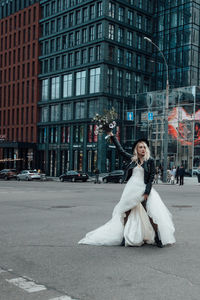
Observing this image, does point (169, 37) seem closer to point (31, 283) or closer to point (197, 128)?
point (197, 128)

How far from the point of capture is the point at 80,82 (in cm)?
5669

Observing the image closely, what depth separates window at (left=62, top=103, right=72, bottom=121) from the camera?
58.3m

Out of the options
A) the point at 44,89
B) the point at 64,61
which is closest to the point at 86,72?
the point at 64,61

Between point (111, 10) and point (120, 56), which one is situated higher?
point (111, 10)

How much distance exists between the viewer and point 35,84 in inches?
2484

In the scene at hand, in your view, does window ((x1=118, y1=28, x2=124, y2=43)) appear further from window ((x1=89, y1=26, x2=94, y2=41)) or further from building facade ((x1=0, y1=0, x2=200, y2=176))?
window ((x1=89, y1=26, x2=94, y2=41))

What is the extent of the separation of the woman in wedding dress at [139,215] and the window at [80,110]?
164 ft

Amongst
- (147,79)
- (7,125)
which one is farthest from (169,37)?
(7,125)

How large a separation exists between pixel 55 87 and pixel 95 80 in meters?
9.31

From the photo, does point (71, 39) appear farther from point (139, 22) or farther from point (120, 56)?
point (139, 22)

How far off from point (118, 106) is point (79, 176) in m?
16.8

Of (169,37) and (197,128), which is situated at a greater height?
(169,37)

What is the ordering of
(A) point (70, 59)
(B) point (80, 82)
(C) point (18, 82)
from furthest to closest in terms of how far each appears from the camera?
1. (C) point (18, 82)
2. (A) point (70, 59)
3. (B) point (80, 82)

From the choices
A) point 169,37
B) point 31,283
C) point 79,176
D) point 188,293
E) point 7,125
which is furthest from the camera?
point 7,125
